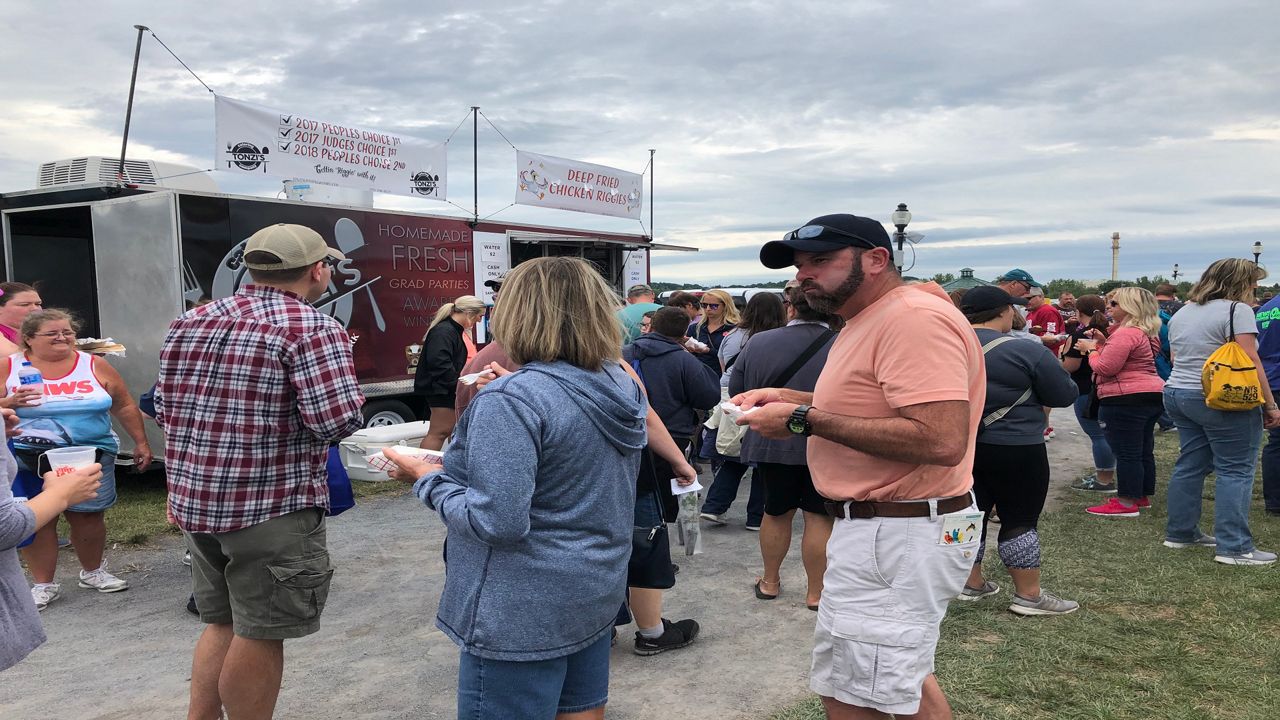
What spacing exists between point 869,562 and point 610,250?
10295mm

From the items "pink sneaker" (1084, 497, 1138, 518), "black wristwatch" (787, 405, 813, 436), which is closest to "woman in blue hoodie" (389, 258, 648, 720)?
"black wristwatch" (787, 405, 813, 436)

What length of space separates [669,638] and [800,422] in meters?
2.09

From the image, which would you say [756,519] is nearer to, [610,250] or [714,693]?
[714,693]

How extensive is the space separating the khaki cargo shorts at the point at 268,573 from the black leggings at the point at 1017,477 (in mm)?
3065

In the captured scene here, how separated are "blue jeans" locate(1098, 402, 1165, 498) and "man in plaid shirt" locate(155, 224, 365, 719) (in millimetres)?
5572

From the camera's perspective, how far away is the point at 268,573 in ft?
8.57

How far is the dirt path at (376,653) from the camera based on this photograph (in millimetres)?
3385

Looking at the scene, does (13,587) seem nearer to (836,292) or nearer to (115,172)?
(836,292)

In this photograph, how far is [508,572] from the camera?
75.3 inches

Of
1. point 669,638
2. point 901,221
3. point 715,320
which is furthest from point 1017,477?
point 901,221

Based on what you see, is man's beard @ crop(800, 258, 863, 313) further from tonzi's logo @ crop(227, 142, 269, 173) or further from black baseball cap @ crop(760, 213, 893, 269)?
tonzi's logo @ crop(227, 142, 269, 173)

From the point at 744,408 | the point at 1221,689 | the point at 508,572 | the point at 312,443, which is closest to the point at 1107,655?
the point at 1221,689

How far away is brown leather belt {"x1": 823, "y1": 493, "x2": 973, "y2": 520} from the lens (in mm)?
2148

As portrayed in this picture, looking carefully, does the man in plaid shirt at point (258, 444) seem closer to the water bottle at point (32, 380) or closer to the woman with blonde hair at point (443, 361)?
the water bottle at point (32, 380)
